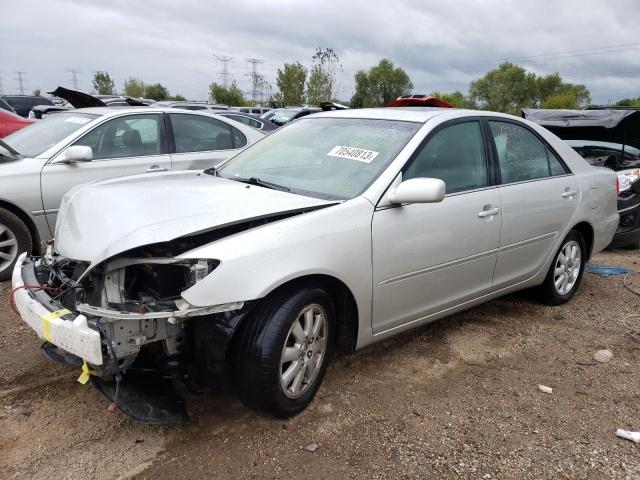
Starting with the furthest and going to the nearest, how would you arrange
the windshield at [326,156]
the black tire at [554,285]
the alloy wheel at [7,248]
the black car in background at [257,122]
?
the black car in background at [257,122]
the alloy wheel at [7,248]
the black tire at [554,285]
the windshield at [326,156]

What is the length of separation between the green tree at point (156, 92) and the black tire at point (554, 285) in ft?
241

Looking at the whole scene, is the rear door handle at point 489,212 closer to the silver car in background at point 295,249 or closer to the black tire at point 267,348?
the silver car in background at point 295,249

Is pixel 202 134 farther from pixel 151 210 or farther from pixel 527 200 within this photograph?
pixel 527 200

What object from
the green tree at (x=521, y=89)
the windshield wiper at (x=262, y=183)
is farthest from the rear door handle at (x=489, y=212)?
the green tree at (x=521, y=89)

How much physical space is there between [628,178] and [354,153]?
15.8ft

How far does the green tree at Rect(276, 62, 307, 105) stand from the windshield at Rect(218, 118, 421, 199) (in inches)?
1493

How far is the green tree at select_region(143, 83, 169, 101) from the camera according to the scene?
7206cm

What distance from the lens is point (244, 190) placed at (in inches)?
121

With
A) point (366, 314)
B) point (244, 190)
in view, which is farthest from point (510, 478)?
point (244, 190)

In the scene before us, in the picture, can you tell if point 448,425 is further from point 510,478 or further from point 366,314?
point 366,314

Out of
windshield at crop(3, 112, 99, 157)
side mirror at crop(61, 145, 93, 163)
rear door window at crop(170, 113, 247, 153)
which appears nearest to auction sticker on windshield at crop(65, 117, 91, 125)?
windshield at crop(3, 112, 99, 157)

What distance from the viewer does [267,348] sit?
2.47 m

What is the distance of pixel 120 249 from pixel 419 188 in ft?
5.08

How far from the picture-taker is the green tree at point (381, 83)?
70.2 m
